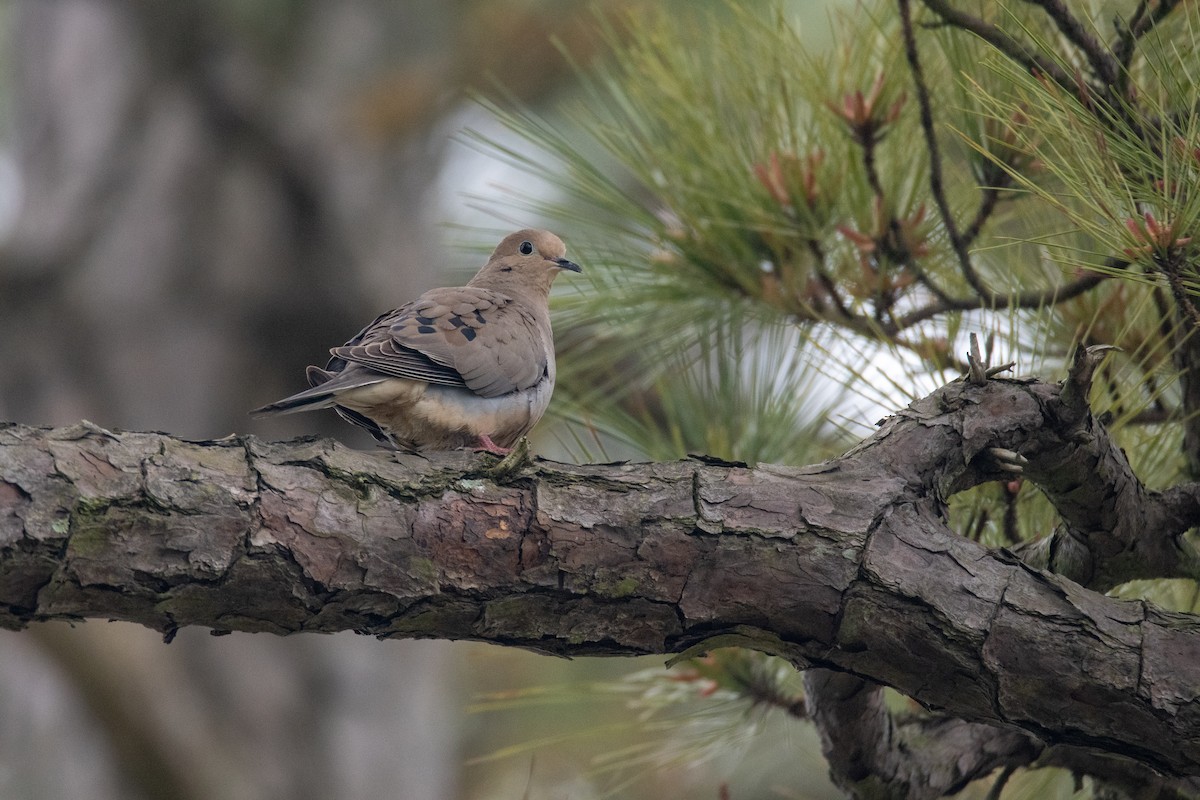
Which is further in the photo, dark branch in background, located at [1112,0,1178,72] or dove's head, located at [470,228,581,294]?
dove's head, located at [470,228,581,294]

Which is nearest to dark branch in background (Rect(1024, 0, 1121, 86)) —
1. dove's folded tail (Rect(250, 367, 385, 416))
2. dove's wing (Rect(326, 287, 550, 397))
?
dove's wing (Rect(326, 287, 550, 397))

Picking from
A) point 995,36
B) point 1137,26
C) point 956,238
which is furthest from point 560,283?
point 1137,26

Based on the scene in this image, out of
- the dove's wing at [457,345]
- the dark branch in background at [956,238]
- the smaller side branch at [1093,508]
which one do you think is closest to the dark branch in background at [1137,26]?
the dark branch in background at [956,238]

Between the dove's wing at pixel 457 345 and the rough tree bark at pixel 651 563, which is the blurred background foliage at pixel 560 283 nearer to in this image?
the dove's wing at pixel 457 345

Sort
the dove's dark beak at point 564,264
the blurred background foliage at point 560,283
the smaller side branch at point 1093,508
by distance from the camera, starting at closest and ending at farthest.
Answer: the smaller side branch at point 1093,508 → the blurred background foliage at point 560,283 → the dove's dark beak at point 564,264

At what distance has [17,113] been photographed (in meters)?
6.00

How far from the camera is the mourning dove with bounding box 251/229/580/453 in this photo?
249 cm

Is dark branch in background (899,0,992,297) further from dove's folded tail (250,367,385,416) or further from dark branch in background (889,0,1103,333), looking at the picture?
dove's folded tail (250,367,385,416)

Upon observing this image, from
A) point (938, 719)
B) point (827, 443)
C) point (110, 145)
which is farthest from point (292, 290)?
point (938, 719)

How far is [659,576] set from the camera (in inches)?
64.7

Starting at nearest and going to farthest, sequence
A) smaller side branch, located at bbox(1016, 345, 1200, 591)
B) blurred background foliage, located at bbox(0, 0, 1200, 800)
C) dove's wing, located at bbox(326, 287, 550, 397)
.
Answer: smaller side branch, located at bbox(1016, 345, 1200, 591), blurred background foliage, located at bbox(0, 0, 1200, 800), dove's wing, located at bbox(326, 287, 550, 397)

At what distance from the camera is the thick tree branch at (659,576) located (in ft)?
4.96

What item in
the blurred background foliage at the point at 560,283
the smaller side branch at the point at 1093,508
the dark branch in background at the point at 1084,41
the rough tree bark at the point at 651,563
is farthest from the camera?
the blurred background foliage at the point at 560,283

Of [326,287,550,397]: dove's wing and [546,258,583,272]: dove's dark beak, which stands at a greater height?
[546,258,583,272]: dove's dark beak
